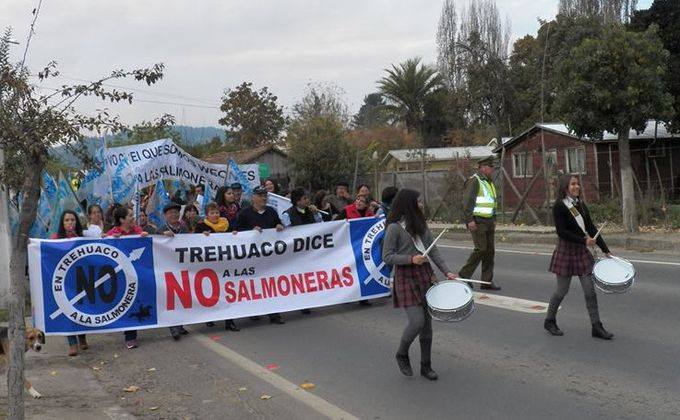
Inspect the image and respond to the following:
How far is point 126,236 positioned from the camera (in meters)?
8.52

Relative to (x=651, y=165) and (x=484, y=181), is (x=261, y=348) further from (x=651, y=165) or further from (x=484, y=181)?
(x=651, y=165)

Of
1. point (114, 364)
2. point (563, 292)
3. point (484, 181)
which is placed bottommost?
point (114, 364)

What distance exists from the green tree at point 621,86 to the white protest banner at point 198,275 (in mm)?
8635

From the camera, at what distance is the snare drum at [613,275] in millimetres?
7035

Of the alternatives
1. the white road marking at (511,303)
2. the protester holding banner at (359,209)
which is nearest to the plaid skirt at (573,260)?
the white road marking at (511,303)

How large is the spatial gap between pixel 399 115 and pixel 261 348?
2205 inches

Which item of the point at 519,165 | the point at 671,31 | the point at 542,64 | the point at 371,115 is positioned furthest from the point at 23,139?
the point at 371,115

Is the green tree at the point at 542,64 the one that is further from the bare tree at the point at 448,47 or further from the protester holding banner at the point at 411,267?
the protester holding banner at the point at 411,267

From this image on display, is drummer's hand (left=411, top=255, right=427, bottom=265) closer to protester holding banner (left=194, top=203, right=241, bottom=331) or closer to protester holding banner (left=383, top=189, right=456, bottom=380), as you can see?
protester holding banner (left=383, top=189, right=456, bottom=380)

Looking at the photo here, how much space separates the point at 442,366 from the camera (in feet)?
22.0

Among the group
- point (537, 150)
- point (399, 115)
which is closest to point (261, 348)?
point (537, 150)

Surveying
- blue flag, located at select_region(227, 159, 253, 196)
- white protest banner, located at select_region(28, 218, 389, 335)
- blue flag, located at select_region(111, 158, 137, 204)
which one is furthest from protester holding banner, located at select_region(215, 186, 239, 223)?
blue flag, located at select_region(227, 159, 253, 196)

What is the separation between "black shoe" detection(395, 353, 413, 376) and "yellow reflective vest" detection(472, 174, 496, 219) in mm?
4598

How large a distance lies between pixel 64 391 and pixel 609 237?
1288cm
